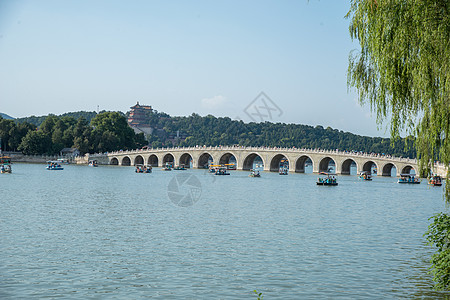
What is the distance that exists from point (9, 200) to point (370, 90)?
87.4 feet

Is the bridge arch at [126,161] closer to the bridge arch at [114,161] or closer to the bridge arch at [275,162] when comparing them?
the bridge arch at [114,161]

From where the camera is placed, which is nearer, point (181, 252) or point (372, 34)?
point (372, 34)

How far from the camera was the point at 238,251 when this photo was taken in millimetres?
18203

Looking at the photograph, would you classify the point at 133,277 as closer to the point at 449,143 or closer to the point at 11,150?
the point at 449,143

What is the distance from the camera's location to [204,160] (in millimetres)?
104812

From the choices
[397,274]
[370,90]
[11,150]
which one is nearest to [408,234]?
[397,274]

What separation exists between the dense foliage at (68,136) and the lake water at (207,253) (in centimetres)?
8004

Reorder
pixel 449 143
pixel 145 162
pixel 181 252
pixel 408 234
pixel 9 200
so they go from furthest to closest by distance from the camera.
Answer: pixel 145 162 → pixel 9 200 → pixel 408 234 → pixel 181 252 → pixel 449 143

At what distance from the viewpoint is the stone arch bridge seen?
3219 inches

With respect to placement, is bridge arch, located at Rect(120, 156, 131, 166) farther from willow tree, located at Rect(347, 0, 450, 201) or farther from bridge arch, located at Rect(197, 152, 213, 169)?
willow tree, located at Rect(347, 0, 450, 201)

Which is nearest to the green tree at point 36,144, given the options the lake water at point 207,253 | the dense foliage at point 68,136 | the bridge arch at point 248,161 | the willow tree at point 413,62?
the dense foliage at point 68,136

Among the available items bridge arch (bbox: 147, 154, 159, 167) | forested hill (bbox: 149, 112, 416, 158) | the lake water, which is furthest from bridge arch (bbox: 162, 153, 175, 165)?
the lake water

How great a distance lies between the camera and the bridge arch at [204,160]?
102325mm

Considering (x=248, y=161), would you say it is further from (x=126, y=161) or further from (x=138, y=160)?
(x=126, y=161)
